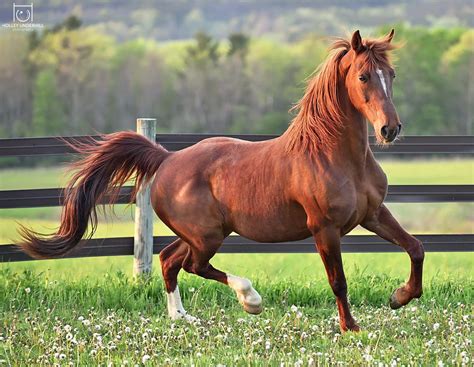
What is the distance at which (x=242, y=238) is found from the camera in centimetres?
738

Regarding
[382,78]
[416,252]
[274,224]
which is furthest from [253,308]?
[382,78]

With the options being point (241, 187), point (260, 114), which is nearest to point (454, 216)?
point (260, 114)

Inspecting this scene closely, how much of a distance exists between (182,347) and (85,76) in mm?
21545

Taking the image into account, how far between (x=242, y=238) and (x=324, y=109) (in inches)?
89.2

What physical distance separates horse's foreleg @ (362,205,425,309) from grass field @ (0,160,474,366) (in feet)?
0.69

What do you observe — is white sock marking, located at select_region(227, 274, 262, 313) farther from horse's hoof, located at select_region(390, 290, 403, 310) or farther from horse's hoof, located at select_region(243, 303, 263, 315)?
horse's hoof, located at select_region(390, 290, 403, 310)

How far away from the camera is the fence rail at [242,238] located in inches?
275

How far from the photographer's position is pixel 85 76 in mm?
25750

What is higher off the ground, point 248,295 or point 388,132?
point 388,132

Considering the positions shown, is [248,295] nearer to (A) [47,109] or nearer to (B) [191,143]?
(B) [191,143]

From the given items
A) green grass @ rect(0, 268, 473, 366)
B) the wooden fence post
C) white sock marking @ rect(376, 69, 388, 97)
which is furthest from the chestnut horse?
the wooden fence post

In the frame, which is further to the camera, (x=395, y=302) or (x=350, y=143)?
(x=395, y=302)

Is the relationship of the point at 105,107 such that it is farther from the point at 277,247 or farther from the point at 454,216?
the point at 277,247

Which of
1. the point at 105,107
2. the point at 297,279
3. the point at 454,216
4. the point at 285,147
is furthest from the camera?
the point at 105,107
